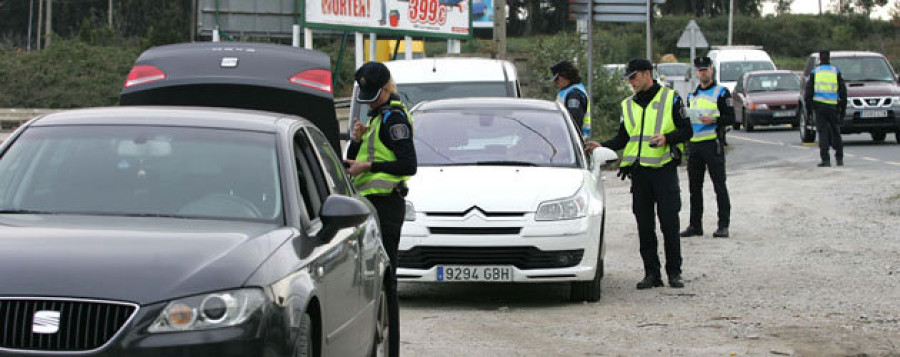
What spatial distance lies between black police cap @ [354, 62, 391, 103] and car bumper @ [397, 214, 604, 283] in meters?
2.39

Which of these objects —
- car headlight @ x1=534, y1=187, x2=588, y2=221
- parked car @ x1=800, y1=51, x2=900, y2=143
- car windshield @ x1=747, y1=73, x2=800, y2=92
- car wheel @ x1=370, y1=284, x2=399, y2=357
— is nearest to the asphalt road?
parked car @ x1=800, y1=51, x2=900, y2=143

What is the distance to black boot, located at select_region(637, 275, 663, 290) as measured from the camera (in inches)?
498

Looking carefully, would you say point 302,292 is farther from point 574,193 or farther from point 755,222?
point 755,222

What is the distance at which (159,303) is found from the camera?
532 centimetres

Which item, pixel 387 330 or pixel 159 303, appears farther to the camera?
pixel 387 330

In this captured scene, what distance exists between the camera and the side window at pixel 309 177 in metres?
6.90

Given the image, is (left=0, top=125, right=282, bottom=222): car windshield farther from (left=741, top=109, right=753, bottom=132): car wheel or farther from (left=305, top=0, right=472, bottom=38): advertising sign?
(left=741, top=109, right=753, bottom=132): car wheel

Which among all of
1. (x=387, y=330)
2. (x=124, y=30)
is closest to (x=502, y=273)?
(x=387, y=330)

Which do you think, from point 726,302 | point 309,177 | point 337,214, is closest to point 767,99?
point 726,302

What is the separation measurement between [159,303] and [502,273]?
6.13 metres

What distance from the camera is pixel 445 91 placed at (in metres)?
18.3

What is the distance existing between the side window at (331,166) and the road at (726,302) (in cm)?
159

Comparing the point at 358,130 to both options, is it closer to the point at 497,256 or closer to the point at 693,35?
the point at 497,256

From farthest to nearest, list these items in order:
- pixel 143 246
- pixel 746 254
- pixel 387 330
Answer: pixel 746 254 → pixel 387 330 → pixel 143 246
